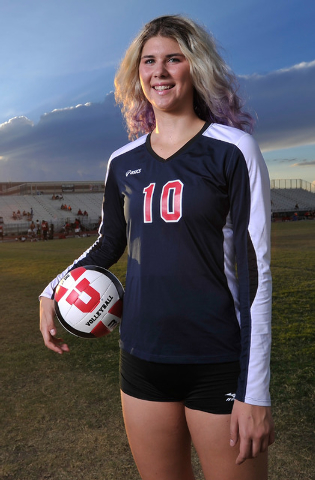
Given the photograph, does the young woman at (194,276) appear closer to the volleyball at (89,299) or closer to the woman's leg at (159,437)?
the woman's leg at (159,437)

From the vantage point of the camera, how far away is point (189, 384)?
5.51 ft

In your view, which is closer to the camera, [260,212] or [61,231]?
[260,212]

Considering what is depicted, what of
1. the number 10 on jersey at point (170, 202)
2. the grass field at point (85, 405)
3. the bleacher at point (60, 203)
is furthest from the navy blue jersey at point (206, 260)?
the bleacher at point (60, 203)

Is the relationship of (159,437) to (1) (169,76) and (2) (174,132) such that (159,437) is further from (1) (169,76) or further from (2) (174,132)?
(1) (169,76)

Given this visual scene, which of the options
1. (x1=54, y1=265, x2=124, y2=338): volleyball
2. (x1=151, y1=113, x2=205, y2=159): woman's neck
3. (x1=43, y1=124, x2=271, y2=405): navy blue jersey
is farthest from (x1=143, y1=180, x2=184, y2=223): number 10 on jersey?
(x1=54, y1=265, x2=124, y2=338): volleyball

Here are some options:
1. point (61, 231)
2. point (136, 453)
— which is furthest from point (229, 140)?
point (61, 231)

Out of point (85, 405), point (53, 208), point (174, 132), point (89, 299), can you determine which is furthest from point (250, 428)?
point (53, 208)

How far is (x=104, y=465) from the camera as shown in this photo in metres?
3.02

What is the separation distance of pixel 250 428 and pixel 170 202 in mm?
865

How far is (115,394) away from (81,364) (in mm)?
969

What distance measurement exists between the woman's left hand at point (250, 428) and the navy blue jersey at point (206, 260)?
34 mm

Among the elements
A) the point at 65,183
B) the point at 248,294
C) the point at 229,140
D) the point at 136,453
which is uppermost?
the point at 65,183

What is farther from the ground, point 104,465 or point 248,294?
point 248,294

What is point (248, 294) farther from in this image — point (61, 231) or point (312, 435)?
point (61, 231)
